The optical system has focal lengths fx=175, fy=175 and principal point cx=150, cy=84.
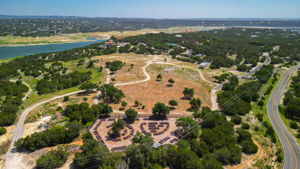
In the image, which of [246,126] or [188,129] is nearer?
[188,129]

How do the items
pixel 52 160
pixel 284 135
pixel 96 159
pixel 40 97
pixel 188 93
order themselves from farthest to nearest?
pixel 40 97 < pixel 188 93 < pixel 284 135 < pixel 52 160 < pixel 96 159

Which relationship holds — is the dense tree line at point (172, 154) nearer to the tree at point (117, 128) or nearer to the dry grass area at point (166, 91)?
the tree at point (117, 128)

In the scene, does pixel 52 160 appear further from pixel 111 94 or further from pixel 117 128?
pixel 111 94

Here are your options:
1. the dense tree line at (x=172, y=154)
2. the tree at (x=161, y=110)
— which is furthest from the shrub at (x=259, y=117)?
the tree at (x=161, y=110)

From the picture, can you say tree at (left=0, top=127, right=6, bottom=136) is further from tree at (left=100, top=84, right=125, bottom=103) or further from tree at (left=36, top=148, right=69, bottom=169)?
Answer: tree at (left=100, top=84, right=125, bottom=103)

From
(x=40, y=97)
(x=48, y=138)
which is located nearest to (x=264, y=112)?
(x=48, y=138)

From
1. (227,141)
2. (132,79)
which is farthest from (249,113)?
(132,79)

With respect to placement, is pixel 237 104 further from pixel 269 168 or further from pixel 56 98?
pixel 56 98
